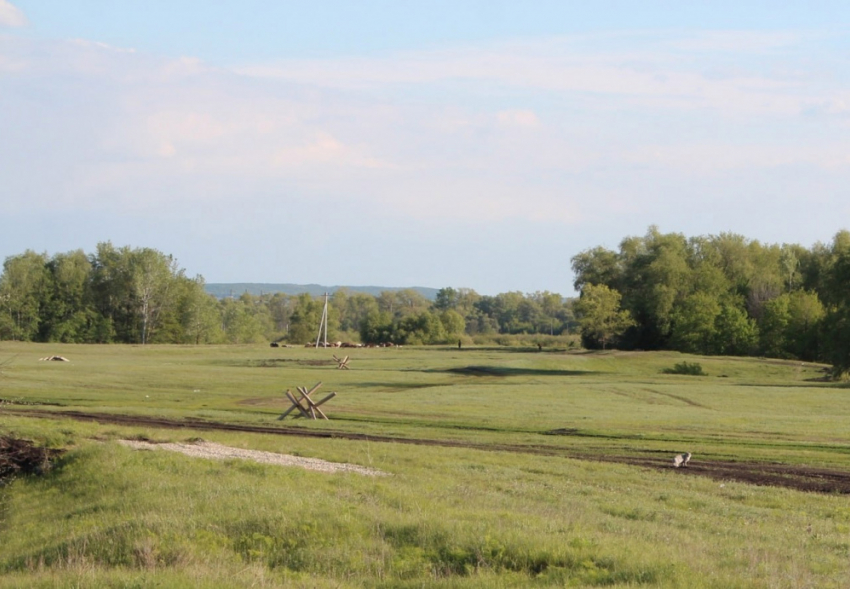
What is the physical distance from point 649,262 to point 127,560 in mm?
104971

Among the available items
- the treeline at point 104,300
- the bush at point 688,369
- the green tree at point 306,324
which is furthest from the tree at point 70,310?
the bush at point 688,369

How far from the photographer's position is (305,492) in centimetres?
1458

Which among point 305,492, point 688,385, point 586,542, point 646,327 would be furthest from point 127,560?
point 646,327

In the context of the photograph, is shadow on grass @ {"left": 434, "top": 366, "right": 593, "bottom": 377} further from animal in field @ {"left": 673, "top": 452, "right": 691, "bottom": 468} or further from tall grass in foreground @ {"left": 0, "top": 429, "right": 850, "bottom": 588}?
tall grass in foreground @ {"left": 0, "top": 429, "right": 850, "bottom": 588}

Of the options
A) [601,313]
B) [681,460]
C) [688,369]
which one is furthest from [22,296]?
[681,460]

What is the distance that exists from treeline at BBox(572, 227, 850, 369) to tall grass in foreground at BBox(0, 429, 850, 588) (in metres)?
58.5

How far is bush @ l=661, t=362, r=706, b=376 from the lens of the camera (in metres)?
72.7

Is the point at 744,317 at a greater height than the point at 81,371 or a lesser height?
greater

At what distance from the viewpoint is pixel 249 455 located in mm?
20297

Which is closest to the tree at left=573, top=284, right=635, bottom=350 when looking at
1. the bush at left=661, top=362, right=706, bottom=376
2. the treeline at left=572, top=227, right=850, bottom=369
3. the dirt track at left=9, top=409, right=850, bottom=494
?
the treeline at left=572, top=227, right=850, bottom=369

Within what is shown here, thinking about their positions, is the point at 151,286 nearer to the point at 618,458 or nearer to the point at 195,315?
the point at 195,315

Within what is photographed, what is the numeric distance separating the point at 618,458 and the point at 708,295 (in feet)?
272

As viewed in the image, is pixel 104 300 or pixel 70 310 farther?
pixel 104 300

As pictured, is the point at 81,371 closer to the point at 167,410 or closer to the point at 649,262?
the point at 167,410
